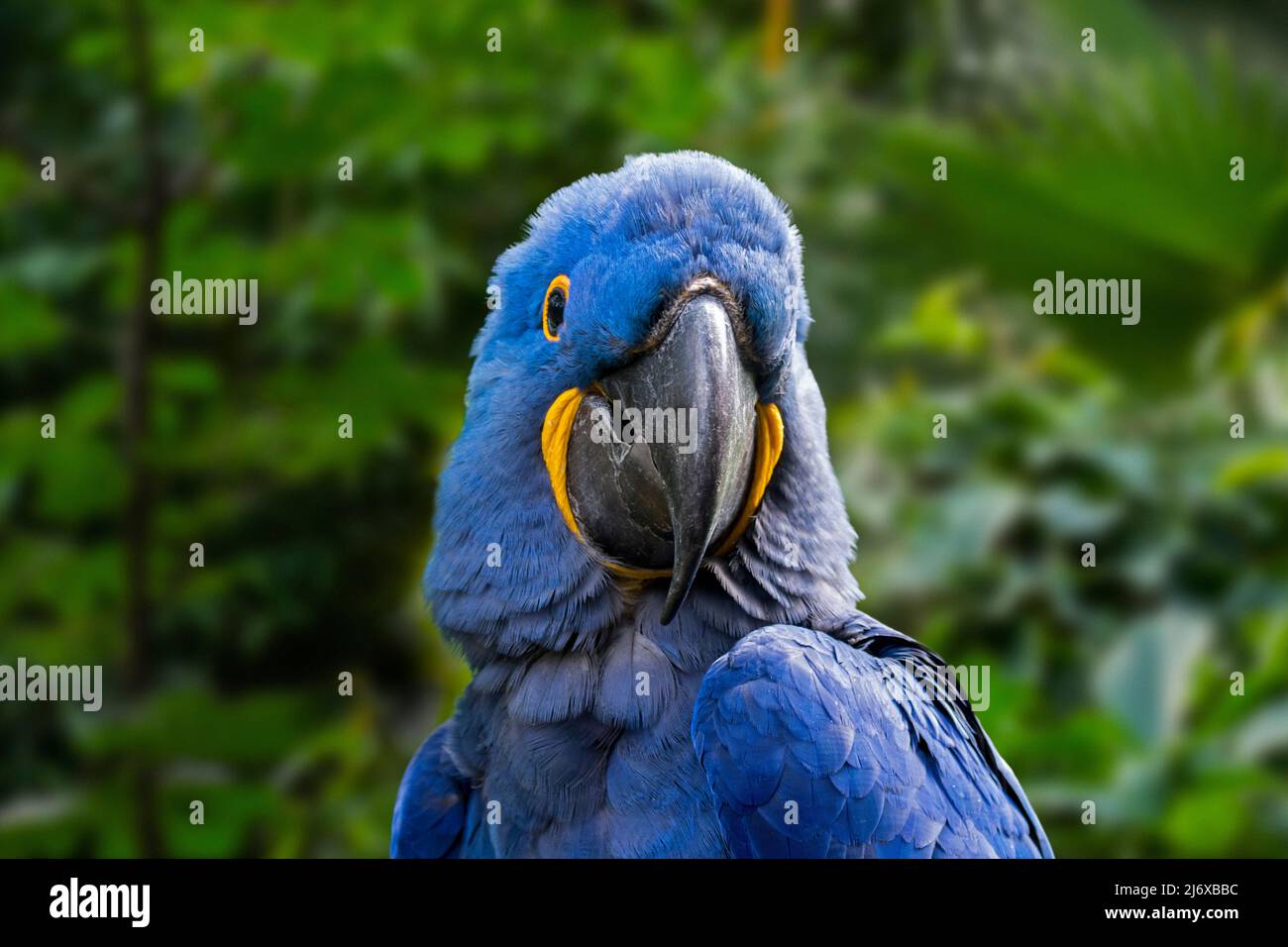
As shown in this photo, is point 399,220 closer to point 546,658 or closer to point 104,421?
point 104,421

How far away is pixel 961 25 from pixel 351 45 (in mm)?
1721

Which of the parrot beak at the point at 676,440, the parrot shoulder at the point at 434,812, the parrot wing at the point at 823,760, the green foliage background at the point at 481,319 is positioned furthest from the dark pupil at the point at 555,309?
the green foliage background at the point at 481,319

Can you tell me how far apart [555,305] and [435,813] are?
744mm

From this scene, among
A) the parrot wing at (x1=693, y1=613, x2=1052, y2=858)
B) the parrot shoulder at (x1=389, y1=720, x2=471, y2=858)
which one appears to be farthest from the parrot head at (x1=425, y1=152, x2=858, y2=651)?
the parrot shoulder at (x1=389, y1=720, x2=471, y2=858)

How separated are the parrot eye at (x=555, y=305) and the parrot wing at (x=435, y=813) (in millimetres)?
617

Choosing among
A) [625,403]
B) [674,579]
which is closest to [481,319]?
[625,403]

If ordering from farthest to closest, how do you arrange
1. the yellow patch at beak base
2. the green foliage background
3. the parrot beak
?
the green foliage background
the yellow patch at beak base
the parrot beak

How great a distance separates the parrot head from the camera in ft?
4.41

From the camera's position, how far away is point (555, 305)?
1.49 metres

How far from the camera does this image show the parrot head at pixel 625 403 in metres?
1.34

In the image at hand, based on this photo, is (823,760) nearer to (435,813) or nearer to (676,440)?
(676,440)

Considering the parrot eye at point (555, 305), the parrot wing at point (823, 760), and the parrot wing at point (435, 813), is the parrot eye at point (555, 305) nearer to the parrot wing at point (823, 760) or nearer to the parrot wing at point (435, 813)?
the parrot wing at point (823, 760)

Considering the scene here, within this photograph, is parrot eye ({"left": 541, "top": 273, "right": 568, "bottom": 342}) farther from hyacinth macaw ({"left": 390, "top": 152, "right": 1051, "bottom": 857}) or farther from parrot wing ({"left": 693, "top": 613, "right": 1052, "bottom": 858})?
parrot wing ({"left": 693, "top": 613, "right": 1052, "bottom": 858})
